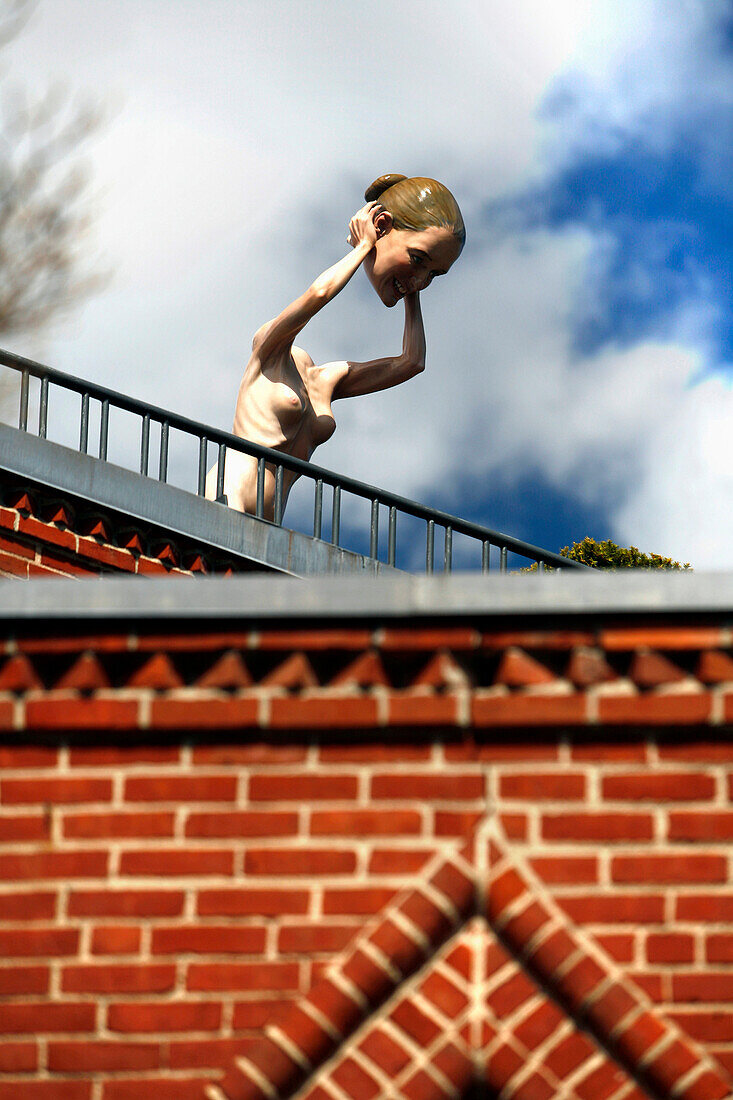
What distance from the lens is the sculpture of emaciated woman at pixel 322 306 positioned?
936 cm

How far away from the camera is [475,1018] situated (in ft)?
11.3

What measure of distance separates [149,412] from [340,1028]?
18.2 feet

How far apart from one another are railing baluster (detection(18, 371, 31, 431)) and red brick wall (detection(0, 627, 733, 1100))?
468 cm

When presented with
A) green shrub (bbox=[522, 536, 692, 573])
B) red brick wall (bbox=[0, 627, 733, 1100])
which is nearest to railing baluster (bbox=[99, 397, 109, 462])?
red brick wall (bbox=[0, 627, 733, 1100])

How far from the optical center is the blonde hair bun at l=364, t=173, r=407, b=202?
957cm

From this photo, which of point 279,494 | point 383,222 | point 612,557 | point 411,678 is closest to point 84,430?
point 279,494

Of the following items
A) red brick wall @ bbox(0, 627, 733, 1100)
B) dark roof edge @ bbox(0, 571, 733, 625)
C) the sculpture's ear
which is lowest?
red brick wall @ bbox(0, 627, 733, 1100)

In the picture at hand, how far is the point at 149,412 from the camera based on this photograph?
27.8 feet

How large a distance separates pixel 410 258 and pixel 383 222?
302mm

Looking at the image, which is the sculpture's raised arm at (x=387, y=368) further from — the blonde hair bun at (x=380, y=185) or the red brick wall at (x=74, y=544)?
the red brick wall at (x=74, y=544)

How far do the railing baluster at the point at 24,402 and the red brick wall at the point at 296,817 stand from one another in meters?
4.68

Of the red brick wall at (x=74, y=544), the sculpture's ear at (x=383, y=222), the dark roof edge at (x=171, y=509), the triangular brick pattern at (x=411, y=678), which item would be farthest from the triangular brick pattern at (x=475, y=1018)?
the sculpture's ear at (x=383, y=222)

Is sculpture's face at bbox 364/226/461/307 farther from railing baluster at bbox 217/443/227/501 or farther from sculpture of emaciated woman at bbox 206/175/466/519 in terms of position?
railing baluster at bbox 217/443/227/501

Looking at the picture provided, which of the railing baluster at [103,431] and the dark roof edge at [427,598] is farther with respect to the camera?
the railing baluster at [103,431]
